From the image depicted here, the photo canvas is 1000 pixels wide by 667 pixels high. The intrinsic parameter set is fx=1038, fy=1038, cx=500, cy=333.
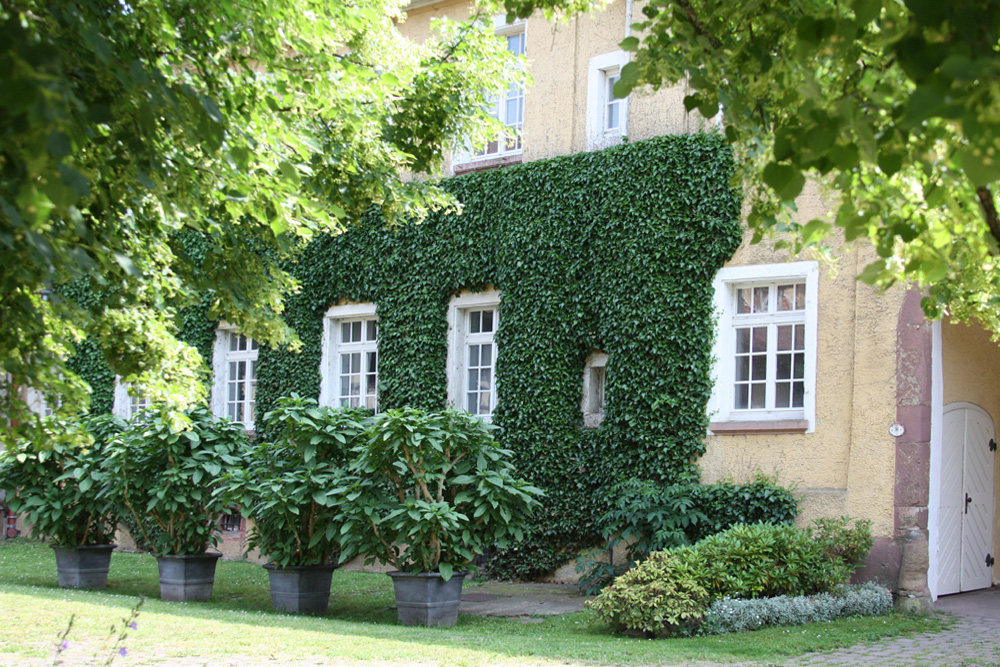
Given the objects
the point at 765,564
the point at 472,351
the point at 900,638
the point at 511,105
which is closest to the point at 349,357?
the point at 472,351

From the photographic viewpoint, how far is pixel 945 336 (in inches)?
454

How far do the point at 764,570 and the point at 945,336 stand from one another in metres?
3.74

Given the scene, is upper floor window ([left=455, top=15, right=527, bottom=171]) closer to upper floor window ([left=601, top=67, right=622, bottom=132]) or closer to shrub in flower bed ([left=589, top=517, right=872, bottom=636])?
upper floor window ([left=601, top=67, right=622, bottom=132])

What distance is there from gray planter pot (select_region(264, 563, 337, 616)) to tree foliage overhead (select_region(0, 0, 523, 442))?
354 centimetres

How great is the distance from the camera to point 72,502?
490 inches

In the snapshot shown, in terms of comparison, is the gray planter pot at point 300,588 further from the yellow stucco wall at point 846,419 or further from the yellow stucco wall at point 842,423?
the yellow stucco wall at point 846,419

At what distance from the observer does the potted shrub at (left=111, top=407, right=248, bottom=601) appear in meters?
11.6

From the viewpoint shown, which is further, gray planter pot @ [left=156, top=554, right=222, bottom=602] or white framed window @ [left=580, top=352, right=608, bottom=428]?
white framed window @ [left=580, top=352, right=608, bottom=428]

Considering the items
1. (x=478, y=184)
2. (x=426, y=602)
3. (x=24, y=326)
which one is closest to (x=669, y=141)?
(x=478, y=184)

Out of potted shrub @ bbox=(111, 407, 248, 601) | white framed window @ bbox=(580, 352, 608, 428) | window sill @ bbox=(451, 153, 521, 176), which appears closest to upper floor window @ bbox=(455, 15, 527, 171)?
window sill @ bbox=(451, 153, 521, 176)

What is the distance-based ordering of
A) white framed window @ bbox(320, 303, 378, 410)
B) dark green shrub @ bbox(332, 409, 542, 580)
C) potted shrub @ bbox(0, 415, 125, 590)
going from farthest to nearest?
white framed window @ bbox(320, 303, 378, 410)
potted shrub @ bbox(0, 415, 125, 590)
dark green shrub @ bbox(332, 409, 542, 580)

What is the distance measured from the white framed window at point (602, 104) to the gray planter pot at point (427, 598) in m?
6.58

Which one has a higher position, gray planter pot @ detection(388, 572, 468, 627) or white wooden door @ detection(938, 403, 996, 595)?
white wooden door @ detection(938, 403, 996, 595)

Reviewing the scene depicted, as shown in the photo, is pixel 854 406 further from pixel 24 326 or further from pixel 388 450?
pixel 24 326
